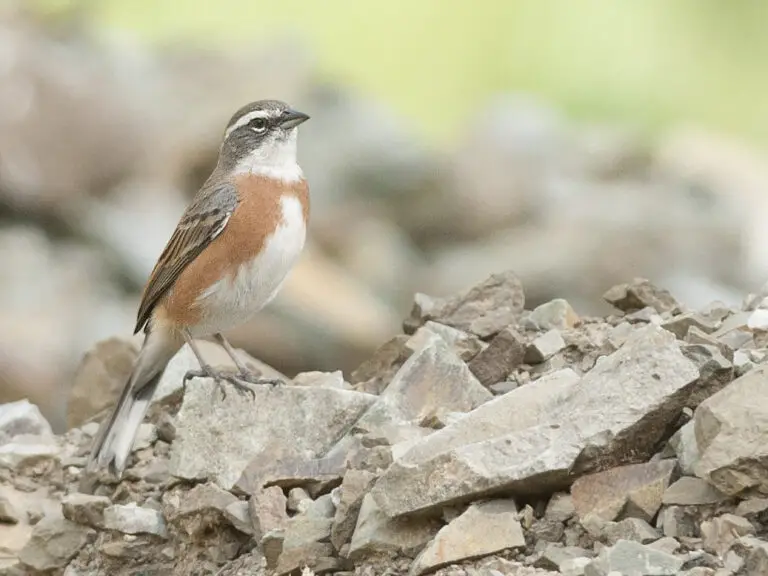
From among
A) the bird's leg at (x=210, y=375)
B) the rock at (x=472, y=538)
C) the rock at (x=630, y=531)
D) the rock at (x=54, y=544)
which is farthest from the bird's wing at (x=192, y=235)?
the rock at (x=630, y=531)

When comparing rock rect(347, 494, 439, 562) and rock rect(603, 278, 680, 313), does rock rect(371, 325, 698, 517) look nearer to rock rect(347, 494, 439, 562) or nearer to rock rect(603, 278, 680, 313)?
rock rect(347, 494, 439, 562)

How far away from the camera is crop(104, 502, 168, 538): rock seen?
4.50 metres

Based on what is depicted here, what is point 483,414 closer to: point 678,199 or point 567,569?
point 567,569

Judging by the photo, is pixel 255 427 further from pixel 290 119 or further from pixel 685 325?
pixel 685 325

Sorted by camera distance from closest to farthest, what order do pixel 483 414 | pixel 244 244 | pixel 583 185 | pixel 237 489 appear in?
pixel 483 414, pixel 237 489, pixel 244 244, pixel 583 185

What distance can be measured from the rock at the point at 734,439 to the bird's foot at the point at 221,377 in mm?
2034

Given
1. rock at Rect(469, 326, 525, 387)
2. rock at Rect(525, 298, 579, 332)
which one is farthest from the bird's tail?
rock at Rect(525, 298, 579, 332)

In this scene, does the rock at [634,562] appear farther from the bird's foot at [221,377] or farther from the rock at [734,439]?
the bird's foot at [221,377]

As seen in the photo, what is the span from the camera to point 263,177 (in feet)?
16.9

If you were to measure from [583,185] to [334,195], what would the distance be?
103 inches

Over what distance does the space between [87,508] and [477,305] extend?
6.43ft

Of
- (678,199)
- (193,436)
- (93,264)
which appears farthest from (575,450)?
(678,199)

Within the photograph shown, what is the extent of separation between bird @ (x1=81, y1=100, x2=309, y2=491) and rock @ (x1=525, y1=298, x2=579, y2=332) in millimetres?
1093

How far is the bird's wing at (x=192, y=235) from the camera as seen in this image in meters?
5.07
